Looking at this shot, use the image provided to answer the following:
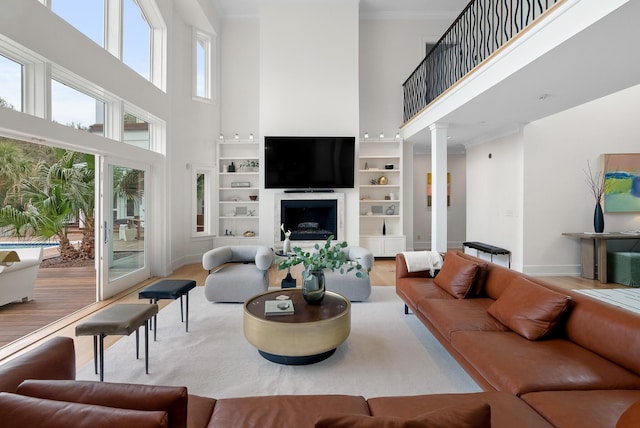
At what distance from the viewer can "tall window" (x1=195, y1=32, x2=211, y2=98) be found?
23.7ft

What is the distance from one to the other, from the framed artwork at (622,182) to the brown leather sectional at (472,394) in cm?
450

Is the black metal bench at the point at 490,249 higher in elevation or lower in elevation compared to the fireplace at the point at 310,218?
lower

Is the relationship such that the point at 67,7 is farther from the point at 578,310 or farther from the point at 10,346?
the point at 578,310

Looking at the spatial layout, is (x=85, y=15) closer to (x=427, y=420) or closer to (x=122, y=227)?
(x=122, y=227)

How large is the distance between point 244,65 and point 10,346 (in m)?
6.87

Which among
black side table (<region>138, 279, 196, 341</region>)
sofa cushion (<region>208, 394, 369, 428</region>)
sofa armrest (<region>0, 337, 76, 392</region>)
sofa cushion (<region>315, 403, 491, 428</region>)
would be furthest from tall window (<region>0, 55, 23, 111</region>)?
sofa cushion (<region>315, 403, 491, 428</region>)

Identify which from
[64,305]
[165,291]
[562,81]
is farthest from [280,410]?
[562,81]

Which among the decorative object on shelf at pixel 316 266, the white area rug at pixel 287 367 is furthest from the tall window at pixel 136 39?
the decorative object on shelf at pixel 316 266

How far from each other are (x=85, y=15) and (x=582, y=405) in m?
5.82

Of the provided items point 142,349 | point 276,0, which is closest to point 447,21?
point 276,0

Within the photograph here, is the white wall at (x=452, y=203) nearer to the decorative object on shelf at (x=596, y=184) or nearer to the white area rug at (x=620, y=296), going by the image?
the decorative object on shelf at (x=596, y=184)

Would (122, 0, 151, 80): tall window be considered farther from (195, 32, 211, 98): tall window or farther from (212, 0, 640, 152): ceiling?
(212, 0, 640, 152): ceiling

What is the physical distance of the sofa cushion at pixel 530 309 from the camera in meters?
2.12

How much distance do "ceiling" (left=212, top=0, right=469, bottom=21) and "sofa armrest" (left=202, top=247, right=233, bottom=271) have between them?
19.3 ft
